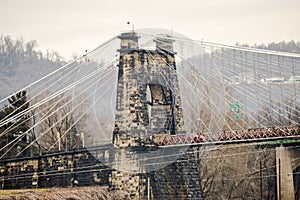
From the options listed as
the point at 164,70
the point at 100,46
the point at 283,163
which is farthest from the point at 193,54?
the point at 283,163

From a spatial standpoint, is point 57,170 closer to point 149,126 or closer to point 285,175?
point 149,126

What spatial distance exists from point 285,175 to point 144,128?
854 centimetres

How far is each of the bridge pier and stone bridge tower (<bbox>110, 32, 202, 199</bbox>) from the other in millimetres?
4728

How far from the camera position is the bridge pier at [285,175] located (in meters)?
37.9

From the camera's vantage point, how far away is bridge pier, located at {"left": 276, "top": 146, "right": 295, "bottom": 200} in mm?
37938

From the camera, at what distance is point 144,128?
3712cm

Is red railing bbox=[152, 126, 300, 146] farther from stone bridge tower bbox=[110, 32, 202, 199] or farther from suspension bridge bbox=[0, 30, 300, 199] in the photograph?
stone bridge tower bbox=[110, 32, 202, 199]

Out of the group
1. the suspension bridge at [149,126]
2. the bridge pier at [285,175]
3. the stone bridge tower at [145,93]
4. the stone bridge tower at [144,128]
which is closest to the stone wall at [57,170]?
the suspension bridge at [149,126]

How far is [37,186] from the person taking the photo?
36.0 meters

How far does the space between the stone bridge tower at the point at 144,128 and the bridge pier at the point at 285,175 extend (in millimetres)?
4728

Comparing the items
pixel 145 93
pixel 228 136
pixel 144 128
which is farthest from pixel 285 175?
pixel 145 93

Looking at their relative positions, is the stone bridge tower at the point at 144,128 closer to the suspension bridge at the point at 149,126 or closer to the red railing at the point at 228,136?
the suspension bridge at the point at 149,126

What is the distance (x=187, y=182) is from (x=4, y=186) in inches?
393

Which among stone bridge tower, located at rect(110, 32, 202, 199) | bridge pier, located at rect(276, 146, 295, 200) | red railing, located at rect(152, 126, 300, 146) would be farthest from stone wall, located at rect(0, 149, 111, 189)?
bridge pier, located at rect(276, 146, 295, 200)
